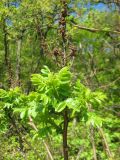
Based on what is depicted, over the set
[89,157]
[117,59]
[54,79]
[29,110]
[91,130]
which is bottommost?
[89,157]

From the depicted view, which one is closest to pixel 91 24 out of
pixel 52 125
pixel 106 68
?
pixel 106 68

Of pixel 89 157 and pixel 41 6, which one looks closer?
pixel 89 157

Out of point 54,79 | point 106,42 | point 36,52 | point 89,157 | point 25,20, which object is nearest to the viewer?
point 54,79

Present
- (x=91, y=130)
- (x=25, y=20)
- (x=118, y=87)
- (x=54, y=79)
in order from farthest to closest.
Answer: (x=118, y=87) → (x=25, y=20) → (x=91, y=130) → (x=54, y=79)

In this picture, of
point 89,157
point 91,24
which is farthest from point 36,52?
point 89,157

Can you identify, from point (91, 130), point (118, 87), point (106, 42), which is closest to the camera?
point (91, 130)

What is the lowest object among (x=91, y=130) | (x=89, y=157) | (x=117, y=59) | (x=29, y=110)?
(x=89, y=157)

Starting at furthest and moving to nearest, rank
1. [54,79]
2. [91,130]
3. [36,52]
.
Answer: [36,52] → [91,130] → [54,79]

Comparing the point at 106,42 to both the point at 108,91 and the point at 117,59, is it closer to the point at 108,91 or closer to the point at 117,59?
the point at 117,59

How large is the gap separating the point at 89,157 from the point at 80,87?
9312mm

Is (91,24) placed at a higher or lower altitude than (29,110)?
higher

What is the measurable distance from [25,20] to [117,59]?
49.6 feet

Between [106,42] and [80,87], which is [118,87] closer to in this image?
[106,42]

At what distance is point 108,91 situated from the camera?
2792cm
